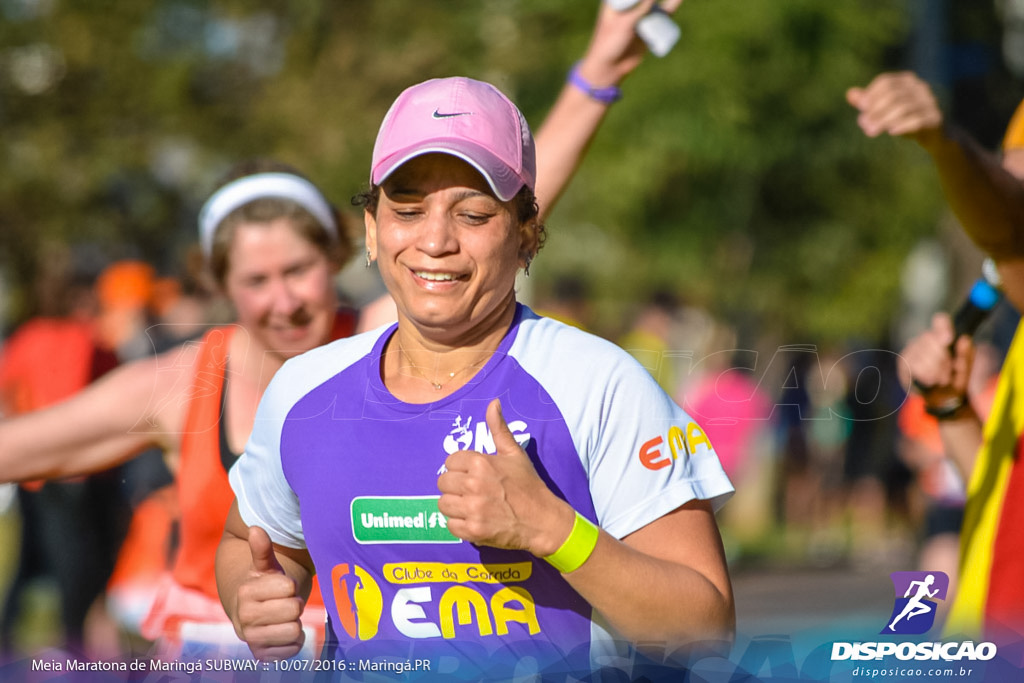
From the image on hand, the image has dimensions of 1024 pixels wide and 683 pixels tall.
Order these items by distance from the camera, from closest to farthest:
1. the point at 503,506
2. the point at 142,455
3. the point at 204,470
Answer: the point at 503,506
the point at 204,470
the point at 142,455

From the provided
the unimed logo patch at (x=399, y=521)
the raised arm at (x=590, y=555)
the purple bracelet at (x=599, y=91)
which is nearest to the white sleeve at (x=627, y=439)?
the raised arm at (x=590, y=555)

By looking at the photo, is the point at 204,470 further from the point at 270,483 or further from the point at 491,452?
the point at 491,452

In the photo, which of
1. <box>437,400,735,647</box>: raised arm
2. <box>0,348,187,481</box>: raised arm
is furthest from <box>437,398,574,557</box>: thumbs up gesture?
<box>0,348,187,481</box>: raised arm

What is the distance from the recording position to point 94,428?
3322mm

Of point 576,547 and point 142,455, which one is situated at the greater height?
point 142,455

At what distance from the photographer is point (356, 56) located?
15.6 m

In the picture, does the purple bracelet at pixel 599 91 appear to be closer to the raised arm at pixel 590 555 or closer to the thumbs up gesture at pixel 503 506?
the raised arm at pixel 590 555

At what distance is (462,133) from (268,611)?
3.17 feet

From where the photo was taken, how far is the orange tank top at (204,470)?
3.44 m

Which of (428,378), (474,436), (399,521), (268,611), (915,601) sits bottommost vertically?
(915,601)

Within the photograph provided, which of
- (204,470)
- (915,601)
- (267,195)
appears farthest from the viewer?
(267,195)

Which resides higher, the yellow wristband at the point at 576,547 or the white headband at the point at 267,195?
the white headband at the point at 267,195

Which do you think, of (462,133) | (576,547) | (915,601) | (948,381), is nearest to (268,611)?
(576,547)

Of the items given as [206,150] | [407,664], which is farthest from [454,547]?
[206,150]
